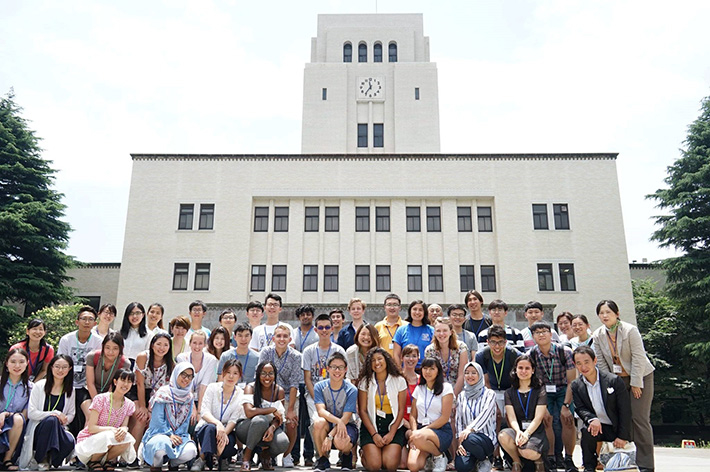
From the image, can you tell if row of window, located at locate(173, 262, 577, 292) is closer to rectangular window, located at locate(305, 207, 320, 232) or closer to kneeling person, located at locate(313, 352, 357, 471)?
rectangular window, located at locate(305, 207, 320, 232)

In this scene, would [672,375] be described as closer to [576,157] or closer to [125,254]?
[576,157]

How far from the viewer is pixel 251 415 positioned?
620cm

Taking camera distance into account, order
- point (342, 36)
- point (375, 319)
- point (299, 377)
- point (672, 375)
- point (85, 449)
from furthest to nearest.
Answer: point (342, 36) < point (672, 375) < point (375, 319) < point (299, 377) < point (85, 449)

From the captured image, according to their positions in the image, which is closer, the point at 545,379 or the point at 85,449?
the point at 85,449

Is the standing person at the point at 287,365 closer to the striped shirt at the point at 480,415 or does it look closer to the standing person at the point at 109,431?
the standing person at the point at 109,431

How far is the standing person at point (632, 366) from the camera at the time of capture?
594 centimetres

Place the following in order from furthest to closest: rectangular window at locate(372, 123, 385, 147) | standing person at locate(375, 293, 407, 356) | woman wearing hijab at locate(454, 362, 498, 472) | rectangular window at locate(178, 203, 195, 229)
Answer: rectangular window at locate(372, 123, 385, 147) < rectangular window at locate(178, 203, 195, 229) < standing person at locate(375, 293, 407, 356) < woman wearing hijab at locate(454, 362, 498, 472)

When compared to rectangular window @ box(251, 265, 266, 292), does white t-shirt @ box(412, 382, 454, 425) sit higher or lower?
lower

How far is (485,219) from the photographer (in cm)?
2445

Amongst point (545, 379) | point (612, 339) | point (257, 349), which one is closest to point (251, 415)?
point (257, 349)

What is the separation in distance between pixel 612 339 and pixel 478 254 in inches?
699

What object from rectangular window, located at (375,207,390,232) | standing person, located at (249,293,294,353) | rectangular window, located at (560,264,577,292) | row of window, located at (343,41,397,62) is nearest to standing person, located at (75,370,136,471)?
standing person, located at (249,293,294,353)

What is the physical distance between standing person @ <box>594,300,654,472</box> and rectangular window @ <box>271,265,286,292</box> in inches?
720

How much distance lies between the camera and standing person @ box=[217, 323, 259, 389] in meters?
6.88
